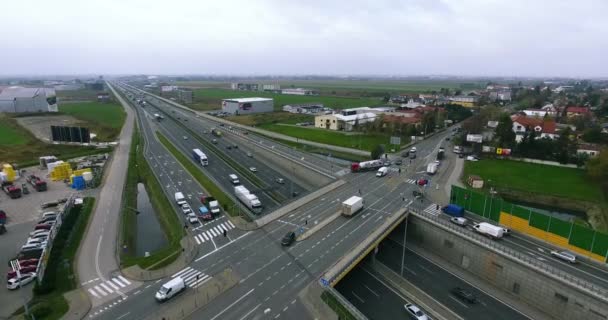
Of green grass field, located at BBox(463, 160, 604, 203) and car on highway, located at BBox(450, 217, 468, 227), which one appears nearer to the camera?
car on highway, located at BBox(450, 217, 468, 227)

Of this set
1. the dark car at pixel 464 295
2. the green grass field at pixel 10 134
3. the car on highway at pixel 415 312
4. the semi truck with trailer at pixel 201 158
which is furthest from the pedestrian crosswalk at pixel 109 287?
the green grass field at pixel 10 134

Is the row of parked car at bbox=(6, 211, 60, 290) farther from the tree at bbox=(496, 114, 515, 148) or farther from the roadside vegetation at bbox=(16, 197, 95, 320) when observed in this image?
the tree at bbox=(496, 114, 515, 148)

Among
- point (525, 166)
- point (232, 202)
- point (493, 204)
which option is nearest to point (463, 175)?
point (525, 166)

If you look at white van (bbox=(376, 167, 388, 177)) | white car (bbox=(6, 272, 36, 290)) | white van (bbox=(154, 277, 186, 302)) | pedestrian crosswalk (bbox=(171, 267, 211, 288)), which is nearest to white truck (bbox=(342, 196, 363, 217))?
white van (bbox=(376, 167, 388, 177))

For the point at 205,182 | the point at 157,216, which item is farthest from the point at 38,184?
the point at 205,182

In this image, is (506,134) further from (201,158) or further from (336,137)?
(201,158)
